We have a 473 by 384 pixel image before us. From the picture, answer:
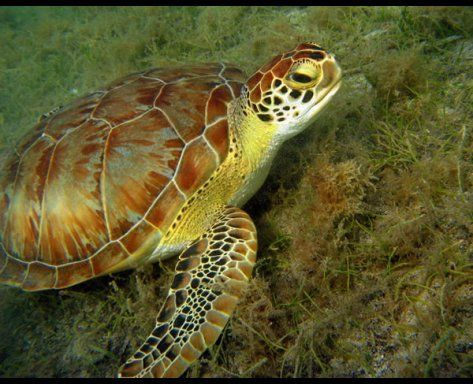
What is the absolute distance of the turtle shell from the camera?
1914 mm

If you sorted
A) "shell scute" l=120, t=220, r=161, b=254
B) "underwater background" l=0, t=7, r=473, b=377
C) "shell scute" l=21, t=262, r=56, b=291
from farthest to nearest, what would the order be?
"shell scute" l=21, t=262, r=56, b=291 < "shell scute" l=120, t=220, r=161, b=254 < "underwater background" l=0, t=7, r=473, b=377

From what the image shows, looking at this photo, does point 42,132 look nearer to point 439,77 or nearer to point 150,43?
point 150,43

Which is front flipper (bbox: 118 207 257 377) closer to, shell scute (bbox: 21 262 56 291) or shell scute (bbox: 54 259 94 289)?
shell scute (bbox: 54 259 94 289)

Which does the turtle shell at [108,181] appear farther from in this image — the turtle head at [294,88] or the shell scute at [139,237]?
the turtle head at [294,88]

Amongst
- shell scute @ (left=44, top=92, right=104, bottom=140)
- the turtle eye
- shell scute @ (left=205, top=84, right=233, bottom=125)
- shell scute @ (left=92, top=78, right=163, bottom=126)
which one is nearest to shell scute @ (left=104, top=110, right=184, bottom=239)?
shell scute @ (left=92, top=78, right=163, bottom=126)

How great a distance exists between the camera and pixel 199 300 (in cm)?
171

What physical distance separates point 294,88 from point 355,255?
103 centimetres

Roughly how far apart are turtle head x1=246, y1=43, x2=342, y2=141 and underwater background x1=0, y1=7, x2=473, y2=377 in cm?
36

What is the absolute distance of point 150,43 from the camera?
434cm

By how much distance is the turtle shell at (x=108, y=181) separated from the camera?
1.91 meters

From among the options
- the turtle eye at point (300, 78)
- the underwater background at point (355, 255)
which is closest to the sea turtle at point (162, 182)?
the turtle eye at point (300, 78)

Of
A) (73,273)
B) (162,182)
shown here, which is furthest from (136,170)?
(73,273)
